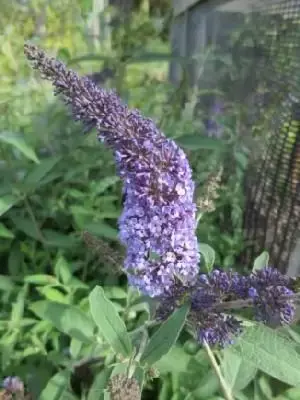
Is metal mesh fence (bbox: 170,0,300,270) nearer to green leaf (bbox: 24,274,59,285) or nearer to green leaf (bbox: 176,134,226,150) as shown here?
green leaf (bbox: 176,134,226,150)

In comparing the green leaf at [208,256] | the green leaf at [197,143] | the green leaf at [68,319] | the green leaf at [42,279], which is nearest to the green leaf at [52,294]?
the green leaf at [42,279]

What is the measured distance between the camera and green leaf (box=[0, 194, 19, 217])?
1401 mm

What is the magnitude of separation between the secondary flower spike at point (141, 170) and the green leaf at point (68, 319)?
0.32m

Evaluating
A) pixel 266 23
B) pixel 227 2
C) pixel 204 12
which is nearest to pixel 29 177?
pixel 266 23

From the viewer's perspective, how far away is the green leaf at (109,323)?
39.1 inches

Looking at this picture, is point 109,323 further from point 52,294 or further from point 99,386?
point 52,294

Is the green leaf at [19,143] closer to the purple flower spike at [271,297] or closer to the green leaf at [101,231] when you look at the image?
the green leaf at [101,231]

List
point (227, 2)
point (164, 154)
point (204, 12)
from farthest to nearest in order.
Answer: point (204, 12)
point (227, 2)
point (164, 154)

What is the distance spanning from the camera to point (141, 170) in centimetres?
90

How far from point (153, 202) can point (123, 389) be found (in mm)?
245

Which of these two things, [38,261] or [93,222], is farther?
[38,261]

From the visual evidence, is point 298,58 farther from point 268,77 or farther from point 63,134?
point 63,134

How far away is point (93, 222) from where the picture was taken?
1532mm

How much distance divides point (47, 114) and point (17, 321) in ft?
2.52
